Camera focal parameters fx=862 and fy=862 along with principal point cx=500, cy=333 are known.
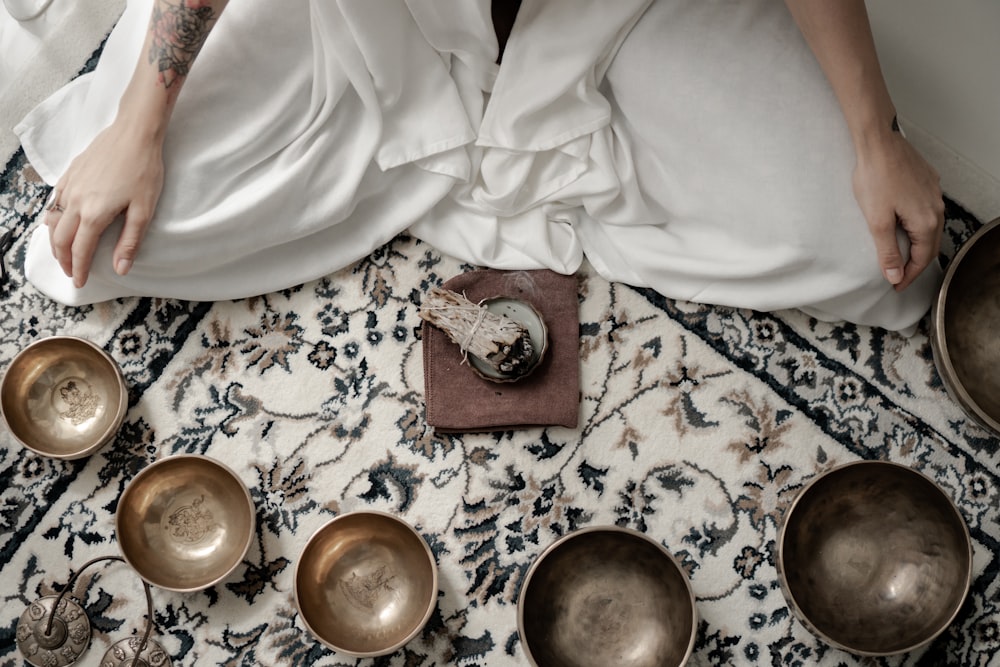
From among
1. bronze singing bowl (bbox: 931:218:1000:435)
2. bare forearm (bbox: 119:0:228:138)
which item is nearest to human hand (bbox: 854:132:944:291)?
bronze singing bowl (bbox: 931:218:1000:435)

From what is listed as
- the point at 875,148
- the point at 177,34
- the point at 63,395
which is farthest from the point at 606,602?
the point at 177,34

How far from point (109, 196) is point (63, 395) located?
41cm

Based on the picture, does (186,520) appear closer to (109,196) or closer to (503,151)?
(109,196)

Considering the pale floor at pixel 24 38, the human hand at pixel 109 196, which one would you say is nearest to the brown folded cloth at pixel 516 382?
the human hand at pixel 109 196

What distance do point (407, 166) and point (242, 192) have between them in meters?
0.28

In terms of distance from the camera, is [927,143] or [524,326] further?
[927,143]

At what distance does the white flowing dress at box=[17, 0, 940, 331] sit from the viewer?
132 cm

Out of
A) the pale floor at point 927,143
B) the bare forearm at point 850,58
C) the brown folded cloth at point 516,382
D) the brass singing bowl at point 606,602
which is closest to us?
the bare forearm at point 850,58

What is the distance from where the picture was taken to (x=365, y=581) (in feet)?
4.75

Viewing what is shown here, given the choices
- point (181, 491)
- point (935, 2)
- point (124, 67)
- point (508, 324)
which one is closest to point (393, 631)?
point (181, 491)

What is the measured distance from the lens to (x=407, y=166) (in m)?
1.49

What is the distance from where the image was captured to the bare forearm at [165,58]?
1.24 meters

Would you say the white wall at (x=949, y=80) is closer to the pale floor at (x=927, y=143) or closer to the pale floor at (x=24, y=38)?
the pale floor at (x=927, y=143)

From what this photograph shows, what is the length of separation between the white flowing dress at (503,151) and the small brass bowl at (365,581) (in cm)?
45
